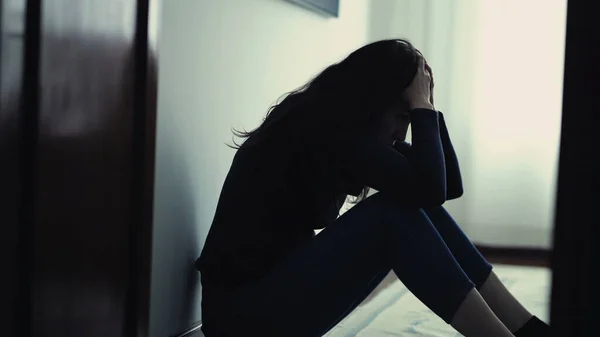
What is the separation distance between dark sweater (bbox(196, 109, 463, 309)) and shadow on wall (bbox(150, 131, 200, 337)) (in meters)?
0.17

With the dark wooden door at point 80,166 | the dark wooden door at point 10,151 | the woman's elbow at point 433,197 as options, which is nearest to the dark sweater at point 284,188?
the woman's elbow at point 433,197

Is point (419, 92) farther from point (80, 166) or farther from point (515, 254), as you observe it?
point (515, 254)

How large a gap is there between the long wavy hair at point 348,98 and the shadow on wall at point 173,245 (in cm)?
22

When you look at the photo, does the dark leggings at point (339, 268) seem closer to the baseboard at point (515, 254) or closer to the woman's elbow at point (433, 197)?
the woman's elbow at point (433, 197)

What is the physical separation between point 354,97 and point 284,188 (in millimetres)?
213

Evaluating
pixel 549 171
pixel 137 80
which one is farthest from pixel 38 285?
pixel 549 171

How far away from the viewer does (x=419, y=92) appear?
144 cm

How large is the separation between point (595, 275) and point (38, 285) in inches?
28.6

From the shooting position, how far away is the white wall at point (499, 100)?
134 inches

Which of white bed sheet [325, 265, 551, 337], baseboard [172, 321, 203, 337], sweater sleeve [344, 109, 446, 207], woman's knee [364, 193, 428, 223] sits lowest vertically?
white bed sheet [325, 265, 551, 337]

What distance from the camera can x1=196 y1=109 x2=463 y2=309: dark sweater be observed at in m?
1.33

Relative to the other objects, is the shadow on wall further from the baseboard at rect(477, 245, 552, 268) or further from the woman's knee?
the baseboard at rect(477, 245, 552, 268)

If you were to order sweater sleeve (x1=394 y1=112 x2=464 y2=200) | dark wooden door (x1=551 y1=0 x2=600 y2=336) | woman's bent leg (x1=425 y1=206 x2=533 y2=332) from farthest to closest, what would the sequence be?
sweater sleeve (x1=394 y1=112 x2=464 y2=200) → woman's bent leg (x1=425 y1=206 x2=533 y2=332) → dark wooden door (x1=551 y1=0 x2=600 y2=336)

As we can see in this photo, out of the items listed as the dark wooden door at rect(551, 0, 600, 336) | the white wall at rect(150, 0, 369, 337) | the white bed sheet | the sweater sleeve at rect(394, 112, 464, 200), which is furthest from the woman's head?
the dark wooden door at rect(551, 0, 600, 336)
